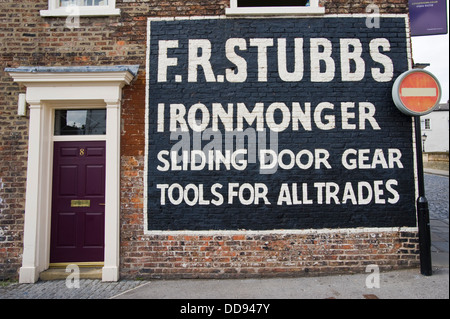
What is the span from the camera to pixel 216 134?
5.19 meters

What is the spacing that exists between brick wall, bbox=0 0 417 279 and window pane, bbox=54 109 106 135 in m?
0.51

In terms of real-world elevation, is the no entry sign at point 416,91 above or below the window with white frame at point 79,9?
below

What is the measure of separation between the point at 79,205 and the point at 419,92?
6245mm

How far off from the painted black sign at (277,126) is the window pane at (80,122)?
1.02m

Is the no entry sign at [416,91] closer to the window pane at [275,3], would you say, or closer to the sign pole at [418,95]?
the sign pole at [418,95]

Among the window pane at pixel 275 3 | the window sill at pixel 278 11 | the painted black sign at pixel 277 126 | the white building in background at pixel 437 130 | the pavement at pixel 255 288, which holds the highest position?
the white building in background at pixel 437 130

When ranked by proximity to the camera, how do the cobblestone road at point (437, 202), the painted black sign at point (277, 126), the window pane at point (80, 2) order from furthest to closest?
the cobblestone road at point (437, 202)
the window pane at point (80, 2)
the painted black sign at point (277, 126)

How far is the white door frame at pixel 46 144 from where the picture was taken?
498 cm

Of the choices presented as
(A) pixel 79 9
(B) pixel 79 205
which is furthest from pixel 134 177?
(A) pixel 79 9

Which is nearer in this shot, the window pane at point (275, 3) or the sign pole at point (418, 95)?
the sign pole at point (418, 95)

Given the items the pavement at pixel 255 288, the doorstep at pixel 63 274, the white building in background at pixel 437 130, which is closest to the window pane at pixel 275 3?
the pavement at pixel 255 288

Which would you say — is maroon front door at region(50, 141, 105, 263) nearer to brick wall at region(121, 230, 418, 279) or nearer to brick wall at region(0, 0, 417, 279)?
brick wall at region(0, 0, 417, 279)

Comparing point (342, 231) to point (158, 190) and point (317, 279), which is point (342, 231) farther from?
point (158, 190)

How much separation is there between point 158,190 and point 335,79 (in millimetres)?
3702
